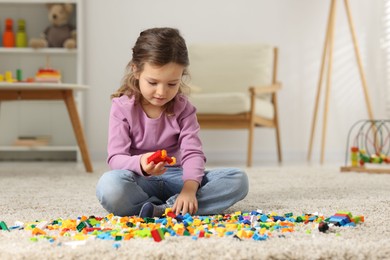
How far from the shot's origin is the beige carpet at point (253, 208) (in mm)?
1095

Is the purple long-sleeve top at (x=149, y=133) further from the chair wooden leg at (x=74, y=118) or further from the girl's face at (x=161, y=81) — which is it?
the chair wooden leg at (x=74, y=118)

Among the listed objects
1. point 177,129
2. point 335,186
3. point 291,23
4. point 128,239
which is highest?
point 291,23

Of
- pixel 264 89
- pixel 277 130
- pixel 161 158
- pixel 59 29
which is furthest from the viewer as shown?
pixel 59 29

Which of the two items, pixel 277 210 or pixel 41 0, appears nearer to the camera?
pixel 277 210

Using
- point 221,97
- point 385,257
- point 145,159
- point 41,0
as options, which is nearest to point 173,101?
point 145,159

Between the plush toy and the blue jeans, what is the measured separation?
2.75 meters

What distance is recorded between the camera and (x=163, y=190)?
1.72 meters

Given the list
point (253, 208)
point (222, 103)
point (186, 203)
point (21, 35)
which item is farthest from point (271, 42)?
point (186, 203)

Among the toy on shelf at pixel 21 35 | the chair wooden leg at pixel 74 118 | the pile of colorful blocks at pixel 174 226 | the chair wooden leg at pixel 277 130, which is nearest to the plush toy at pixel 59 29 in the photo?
the toy on shelf at pixel 21 35

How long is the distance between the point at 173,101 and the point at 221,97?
1.89 meters

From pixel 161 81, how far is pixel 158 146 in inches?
8.3

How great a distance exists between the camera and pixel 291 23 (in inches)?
176

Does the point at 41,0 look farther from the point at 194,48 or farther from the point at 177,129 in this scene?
the point at 177,129

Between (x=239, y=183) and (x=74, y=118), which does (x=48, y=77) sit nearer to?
(x=74, y=118)
